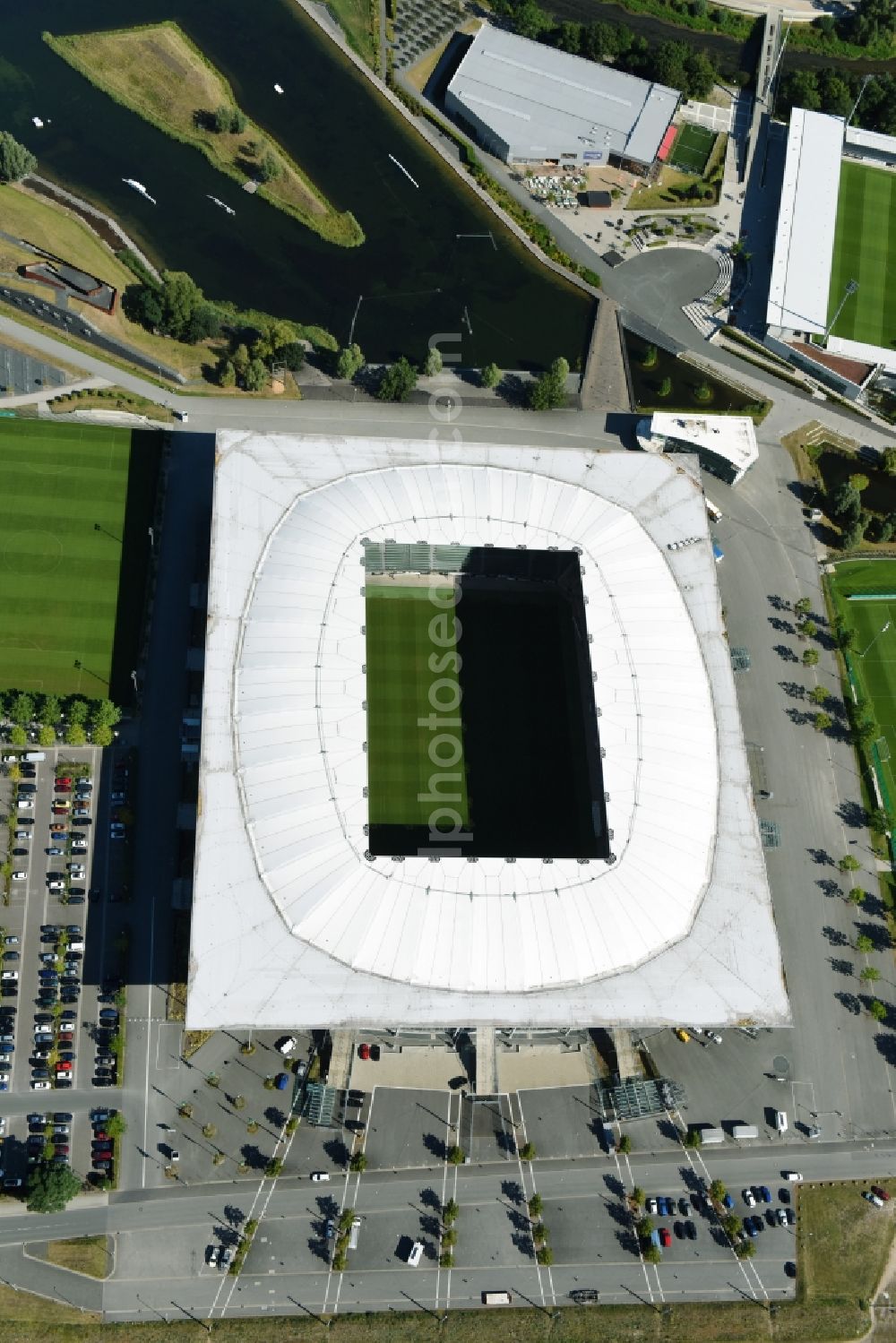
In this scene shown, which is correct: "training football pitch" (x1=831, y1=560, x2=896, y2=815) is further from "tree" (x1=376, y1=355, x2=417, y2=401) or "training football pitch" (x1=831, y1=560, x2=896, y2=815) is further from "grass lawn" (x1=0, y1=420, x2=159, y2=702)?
"grass lawn" (x1=0, y1=420, x2=159, y2=702)

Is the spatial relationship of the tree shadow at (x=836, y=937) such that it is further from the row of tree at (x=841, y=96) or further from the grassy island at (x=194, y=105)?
the row of tree at (x=841, y=96)

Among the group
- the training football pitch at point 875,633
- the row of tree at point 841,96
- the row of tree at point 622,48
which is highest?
the row of tree at point 622,48

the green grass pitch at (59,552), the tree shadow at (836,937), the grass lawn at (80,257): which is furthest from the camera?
the grass lawn at (80,257)

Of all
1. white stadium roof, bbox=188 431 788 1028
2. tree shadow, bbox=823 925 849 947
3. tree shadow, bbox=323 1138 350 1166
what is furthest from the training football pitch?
tree shadow, bbox=323 1138 350 1166

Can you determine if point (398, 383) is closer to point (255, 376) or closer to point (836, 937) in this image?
point (255, 376)

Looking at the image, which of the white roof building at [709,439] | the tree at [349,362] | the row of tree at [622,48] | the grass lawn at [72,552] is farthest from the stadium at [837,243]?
the grass lawn at [72,552]
